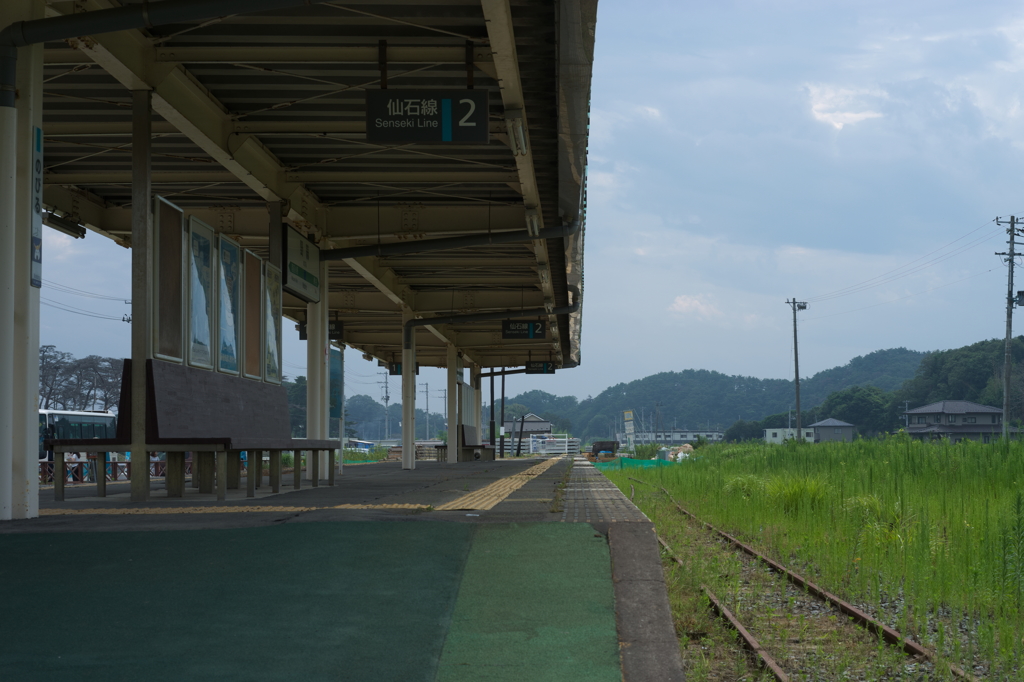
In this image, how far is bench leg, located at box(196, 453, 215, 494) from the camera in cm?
995

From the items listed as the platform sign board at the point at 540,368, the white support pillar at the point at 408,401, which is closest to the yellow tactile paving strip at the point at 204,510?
the white support pillar at the point at 408,401

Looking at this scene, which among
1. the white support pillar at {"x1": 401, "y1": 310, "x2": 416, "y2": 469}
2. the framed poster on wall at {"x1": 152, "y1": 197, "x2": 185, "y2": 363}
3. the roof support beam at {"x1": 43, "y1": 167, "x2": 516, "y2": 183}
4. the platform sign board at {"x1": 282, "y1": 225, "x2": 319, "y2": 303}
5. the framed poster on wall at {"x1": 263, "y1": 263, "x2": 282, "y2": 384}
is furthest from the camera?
the white support pillar at {"x1": 401, "y1": 310, "x2": 416, "y2": 469}

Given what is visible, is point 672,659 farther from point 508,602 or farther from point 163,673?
point 163,673

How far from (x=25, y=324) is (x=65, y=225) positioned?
995cm

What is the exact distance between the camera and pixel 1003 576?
5910 mm

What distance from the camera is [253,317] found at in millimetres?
11984

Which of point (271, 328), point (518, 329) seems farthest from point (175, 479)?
point (518, 329)

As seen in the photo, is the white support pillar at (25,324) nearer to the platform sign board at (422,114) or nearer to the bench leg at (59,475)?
the bench leg at (59,475)

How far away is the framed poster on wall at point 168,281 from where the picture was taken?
8.91 meters

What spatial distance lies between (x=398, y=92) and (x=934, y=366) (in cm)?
10448

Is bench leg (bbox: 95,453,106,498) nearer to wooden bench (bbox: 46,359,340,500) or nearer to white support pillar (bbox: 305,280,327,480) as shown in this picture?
wooden bench (bbox: 46,359,340,500)

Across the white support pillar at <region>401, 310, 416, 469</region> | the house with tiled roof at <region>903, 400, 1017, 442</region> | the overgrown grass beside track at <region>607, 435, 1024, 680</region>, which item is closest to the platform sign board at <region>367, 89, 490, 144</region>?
the overgrown grass beside track at <region>607, 435, 1024, 680</region>

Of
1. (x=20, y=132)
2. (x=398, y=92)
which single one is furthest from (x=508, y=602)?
(x=398, y=92)

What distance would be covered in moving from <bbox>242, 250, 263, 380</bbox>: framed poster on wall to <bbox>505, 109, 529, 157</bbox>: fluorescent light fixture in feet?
12.0
